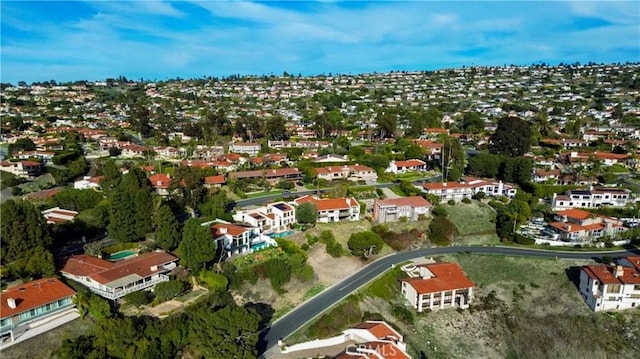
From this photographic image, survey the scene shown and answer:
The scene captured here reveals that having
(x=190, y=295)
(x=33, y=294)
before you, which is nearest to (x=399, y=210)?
(x=190, y=295)

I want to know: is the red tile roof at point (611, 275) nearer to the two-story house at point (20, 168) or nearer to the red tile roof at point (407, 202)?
the red tile roof at point (407, 202)

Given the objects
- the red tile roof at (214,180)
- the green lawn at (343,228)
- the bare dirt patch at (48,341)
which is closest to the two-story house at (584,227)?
the green lawn at (343,228)

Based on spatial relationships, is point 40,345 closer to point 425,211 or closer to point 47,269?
point 47,269

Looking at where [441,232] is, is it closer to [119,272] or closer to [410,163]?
[410,163]

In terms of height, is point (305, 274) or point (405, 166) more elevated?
point (405, 166)

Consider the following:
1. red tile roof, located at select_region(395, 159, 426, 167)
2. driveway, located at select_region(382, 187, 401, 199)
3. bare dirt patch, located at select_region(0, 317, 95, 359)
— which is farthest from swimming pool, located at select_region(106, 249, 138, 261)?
red tile roof, located at select_region(395, 159, 426, 167)
